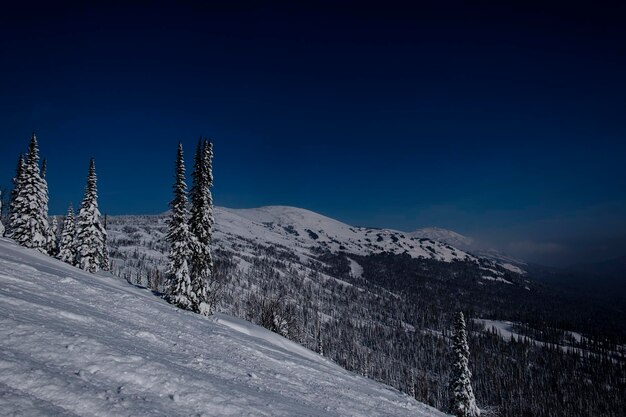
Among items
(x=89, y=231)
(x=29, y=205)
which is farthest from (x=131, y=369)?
(x=29, y=205)

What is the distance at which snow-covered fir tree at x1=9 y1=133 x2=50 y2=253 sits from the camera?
4484cm

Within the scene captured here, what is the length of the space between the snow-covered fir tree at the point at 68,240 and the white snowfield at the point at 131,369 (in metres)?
43.5

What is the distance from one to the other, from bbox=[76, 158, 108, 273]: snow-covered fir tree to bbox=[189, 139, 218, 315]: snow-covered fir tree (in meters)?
18.2

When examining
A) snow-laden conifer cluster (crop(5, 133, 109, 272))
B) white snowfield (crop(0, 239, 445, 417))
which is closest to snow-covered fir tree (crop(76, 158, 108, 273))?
snow-laden conifer cluster (crop(5, 133, 109, 272))

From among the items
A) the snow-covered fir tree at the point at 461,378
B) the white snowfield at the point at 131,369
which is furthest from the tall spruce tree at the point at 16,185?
the snow-covered fir tree at the point at 461,378

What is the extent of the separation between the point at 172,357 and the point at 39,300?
5821 mm

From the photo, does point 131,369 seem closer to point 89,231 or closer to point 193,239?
point 193,239

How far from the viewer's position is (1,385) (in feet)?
19.6

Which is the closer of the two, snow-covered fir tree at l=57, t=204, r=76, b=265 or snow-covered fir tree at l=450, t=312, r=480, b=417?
snow-covered fir tree at l=450, t=312, r=480, b=417

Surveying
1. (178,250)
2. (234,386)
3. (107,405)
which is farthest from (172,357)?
(178,250)

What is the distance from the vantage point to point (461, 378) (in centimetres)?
4372

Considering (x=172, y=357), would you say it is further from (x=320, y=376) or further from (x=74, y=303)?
(x=320, y=376)

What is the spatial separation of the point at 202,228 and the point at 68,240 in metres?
32.9

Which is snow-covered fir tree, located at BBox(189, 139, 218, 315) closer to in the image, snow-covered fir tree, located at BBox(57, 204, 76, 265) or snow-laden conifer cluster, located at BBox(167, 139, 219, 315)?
snow-laden conifer cluster, located at BBox(167, 139, 219, 315)
